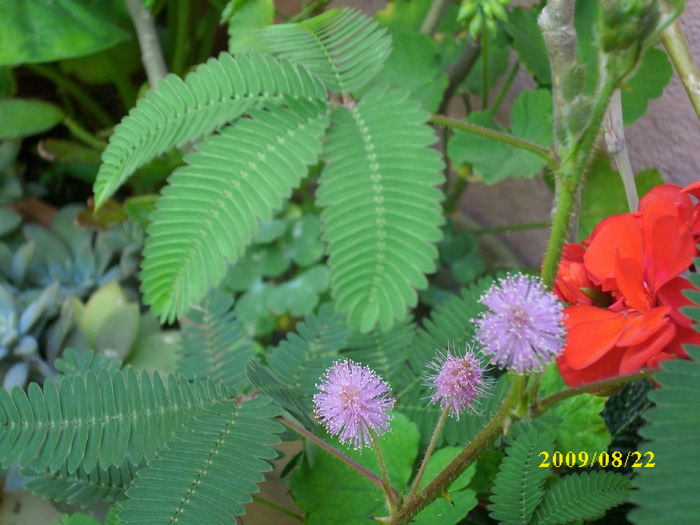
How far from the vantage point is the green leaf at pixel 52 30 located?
2.75 feet

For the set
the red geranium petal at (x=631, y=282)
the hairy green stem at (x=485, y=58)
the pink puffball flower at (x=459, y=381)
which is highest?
the hairy green stem at (x=485, y=58)

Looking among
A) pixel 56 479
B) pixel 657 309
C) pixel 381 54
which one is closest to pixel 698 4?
pixel 381 54

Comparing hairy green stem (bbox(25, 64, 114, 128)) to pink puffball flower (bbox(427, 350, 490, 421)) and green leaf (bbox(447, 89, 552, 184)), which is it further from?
pink puffball flower (bbox(427, 350, 490, 421))

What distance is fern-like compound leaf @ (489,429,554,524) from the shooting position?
17.1 inches

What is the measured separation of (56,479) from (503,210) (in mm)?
813

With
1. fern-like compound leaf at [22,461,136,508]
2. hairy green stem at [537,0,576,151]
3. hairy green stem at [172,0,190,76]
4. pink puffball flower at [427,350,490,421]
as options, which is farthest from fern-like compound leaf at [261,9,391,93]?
hairy green stem at [172,0,190,76]

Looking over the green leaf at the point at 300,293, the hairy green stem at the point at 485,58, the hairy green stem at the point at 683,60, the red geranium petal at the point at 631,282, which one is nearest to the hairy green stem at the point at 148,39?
the green leaf at the point at 300,293

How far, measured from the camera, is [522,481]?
436 mm

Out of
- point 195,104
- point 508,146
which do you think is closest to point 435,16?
point 508,146

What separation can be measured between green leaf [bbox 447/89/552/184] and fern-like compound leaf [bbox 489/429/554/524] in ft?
1.15

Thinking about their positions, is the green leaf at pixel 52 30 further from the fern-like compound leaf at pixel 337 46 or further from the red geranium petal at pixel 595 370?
the red geranium petal at pixel 595 370

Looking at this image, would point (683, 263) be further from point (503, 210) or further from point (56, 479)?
point (503, 210)

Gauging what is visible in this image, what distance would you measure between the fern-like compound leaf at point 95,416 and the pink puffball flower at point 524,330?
0.73ft

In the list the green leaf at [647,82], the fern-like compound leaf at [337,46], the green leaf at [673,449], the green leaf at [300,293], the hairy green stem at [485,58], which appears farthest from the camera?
the green leaf at [300,293]
